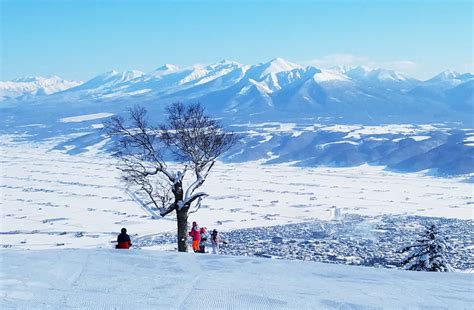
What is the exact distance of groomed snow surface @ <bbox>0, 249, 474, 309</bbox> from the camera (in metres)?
6.98

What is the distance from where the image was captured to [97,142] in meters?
144

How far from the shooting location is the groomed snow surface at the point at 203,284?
6.98 m

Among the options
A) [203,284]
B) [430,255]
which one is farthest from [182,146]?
[430,255]

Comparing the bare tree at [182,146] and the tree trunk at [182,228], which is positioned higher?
the bare tree at [182,146]

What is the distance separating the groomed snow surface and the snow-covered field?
885 inches

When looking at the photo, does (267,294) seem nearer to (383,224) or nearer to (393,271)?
(393,271)

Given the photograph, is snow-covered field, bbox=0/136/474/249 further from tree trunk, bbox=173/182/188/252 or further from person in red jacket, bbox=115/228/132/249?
person in red jacket, bbox=115/228/132/249

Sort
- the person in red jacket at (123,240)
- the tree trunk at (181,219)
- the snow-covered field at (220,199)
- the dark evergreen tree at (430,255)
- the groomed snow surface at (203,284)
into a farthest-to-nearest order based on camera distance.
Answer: the snow-covered field at (220,199)
the dark evergreen tree at (430,255)
the tree trunk at (181,219)
the person in red jacket at (123,240)
the groomed snow surface at (203,284)

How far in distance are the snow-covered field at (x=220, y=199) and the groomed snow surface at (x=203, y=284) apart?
885 inches

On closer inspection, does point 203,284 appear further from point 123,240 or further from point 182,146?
point 182,146

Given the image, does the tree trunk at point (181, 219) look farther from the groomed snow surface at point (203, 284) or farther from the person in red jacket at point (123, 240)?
the groomed snow surface at point (203, 284)

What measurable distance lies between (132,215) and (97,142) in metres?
99.9

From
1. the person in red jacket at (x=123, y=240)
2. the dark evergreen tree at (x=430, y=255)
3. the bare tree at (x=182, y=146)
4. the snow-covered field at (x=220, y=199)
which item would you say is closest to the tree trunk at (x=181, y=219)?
the bare tree at (x=182, y=146)

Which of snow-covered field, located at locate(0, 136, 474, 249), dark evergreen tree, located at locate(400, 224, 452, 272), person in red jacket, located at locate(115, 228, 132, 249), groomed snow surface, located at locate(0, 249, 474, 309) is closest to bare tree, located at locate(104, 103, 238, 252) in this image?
person in red jacket, located at locate(115, 228, 132, 249)
